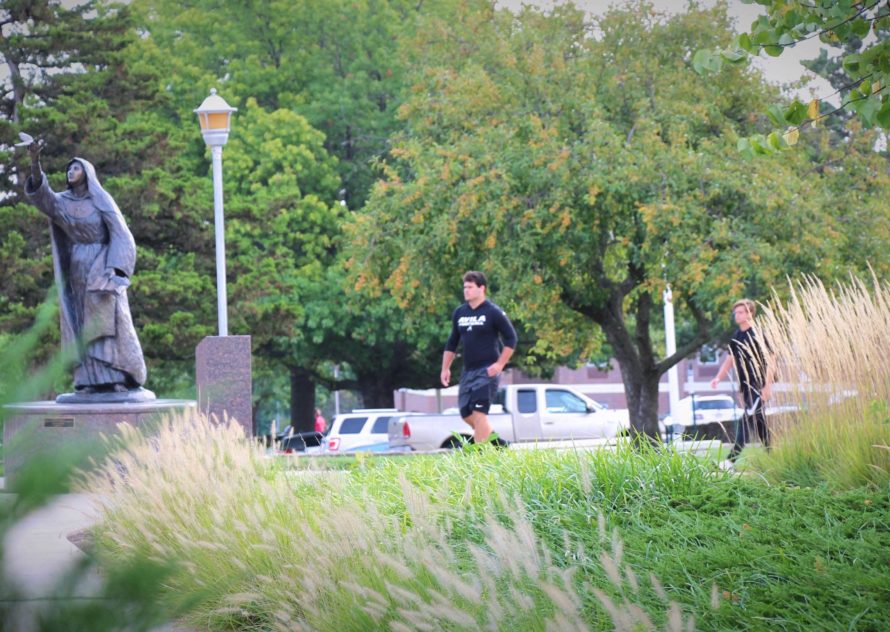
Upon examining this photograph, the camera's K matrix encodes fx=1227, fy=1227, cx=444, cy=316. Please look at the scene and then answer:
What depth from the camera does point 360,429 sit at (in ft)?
98.2

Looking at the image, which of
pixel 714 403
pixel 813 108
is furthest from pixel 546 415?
pixel 714 403

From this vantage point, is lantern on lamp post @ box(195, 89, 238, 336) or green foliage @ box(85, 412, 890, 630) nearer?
green foliage @ box(85, 412, 890, 630)

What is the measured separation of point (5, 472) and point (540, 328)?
2162cm

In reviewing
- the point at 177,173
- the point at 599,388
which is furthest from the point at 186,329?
the point at 599,388

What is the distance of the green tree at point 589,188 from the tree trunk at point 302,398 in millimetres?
12155

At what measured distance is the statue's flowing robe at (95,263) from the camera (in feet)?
42.0

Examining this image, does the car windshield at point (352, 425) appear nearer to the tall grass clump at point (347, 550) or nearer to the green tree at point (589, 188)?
the green tree at point (589, 188)

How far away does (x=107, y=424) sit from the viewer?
493 inches

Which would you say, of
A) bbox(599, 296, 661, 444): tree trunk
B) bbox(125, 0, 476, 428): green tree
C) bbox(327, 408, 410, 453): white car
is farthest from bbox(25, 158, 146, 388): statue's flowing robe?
bbox(125, 0, 476, 428): green tree

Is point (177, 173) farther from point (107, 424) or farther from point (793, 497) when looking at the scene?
point (793, 497)

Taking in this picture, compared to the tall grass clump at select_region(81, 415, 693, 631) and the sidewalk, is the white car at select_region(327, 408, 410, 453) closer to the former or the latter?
the tall grass clump at select_region(81, 415, 693, 631)

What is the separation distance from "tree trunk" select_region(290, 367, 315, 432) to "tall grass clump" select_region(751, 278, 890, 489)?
27746 mm

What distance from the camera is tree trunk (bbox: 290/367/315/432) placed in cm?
3541

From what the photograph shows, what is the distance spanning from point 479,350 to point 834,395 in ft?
14.2
